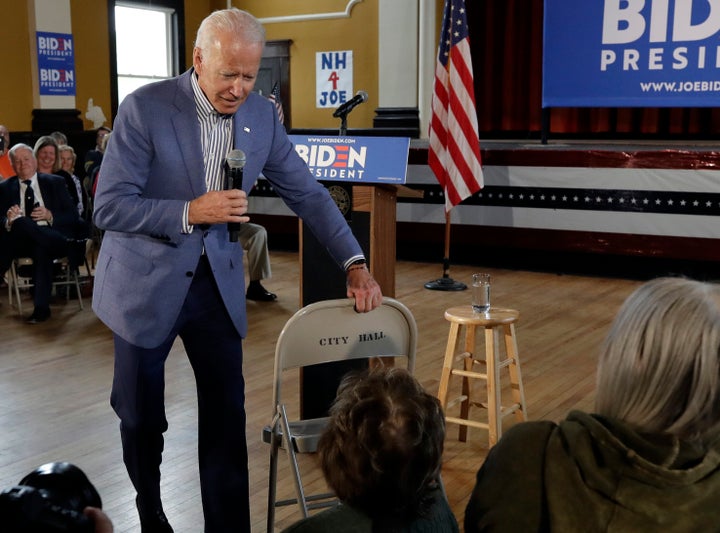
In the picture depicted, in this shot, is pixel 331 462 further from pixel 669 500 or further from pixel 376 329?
pixel 376 329

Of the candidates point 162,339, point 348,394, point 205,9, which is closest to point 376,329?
point 162,339

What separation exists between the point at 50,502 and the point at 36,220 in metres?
5.74

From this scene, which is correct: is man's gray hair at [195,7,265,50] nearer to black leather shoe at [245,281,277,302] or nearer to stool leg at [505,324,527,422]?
stool leg at [505,324,527,422]

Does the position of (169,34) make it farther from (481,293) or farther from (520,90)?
(481,293)

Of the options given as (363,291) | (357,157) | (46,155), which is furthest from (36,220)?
(363,291)

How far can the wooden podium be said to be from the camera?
3586 mm

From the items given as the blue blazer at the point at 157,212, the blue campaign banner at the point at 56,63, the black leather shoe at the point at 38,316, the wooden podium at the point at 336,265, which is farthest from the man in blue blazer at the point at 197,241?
the blue campaign banner at the point at 56,63

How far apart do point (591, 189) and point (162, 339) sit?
5897mm

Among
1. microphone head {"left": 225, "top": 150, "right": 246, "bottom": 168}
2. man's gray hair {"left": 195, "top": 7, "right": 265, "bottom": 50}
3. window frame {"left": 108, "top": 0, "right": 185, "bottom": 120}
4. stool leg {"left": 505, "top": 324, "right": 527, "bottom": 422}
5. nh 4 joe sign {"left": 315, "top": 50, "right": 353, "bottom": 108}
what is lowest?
stool leg {"left": 505, "top": 324, "right": 527, "bottom": 422}

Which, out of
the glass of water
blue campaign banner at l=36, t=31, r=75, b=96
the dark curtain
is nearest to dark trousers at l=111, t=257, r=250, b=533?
the glass of water

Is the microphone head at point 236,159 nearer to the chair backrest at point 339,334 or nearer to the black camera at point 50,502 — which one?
the chair backrest at point 339,334

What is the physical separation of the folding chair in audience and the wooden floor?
54 centimetres

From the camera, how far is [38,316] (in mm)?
6121

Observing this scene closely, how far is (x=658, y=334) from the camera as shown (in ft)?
4.07
